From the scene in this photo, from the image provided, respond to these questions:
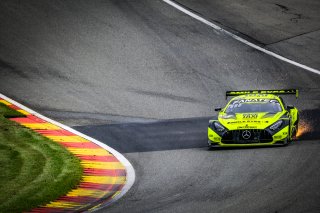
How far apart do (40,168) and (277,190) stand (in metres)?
4.93

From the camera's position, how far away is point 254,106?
59.5 feet

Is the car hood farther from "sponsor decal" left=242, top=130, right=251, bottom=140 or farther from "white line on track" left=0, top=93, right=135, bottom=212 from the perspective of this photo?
"white line on track" left=0, top=93, right=135, bottom=212

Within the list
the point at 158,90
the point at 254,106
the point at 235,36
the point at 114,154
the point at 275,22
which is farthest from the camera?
the point at 275,22

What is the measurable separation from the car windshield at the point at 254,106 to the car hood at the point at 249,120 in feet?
1.26

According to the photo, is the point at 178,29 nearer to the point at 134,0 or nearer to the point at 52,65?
the point at 134,0

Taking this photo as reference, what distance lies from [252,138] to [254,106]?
1.66 metres

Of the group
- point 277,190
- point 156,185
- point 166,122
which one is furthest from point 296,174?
point 166,122

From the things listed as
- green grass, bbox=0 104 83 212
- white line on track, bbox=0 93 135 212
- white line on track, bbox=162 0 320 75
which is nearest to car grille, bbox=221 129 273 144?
white line on track, bbox=0 93 135 212

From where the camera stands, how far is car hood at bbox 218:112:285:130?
55.2 feet

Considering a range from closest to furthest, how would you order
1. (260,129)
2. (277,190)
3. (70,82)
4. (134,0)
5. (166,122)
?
(277,190) < (260,129) < (166,122) < (70,82) < (134,0)

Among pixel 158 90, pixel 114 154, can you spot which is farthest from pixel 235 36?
pixel 114 154

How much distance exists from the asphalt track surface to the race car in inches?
13.3

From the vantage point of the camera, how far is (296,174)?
13430 mm

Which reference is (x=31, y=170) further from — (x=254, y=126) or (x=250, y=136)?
(x=254, y=126)
